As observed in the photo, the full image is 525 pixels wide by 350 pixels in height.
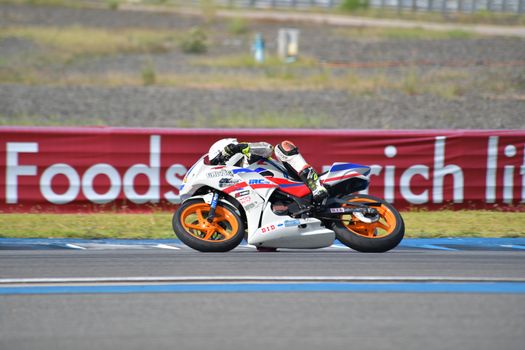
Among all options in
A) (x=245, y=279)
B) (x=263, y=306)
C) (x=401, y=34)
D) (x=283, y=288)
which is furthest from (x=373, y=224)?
(x=401, y=34)

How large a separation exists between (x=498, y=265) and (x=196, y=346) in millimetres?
4115

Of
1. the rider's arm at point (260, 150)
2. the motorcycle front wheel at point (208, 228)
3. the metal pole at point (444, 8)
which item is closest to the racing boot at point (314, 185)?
the rider's arm at point (260, 150)

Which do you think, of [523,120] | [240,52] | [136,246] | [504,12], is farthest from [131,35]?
[136,246]

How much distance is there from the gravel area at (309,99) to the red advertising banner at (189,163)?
766 cm

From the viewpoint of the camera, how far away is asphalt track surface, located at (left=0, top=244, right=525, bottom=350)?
20.7ft

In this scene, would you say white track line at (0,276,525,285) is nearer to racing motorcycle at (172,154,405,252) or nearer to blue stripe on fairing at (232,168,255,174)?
racing motorcycle at (172,154,405,252)

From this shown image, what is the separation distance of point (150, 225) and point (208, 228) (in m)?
2.98

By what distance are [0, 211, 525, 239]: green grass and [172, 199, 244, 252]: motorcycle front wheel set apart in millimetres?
2066

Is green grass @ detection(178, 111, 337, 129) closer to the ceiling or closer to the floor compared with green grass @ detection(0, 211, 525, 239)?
closer to the ceiling

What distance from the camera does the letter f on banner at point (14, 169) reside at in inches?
537

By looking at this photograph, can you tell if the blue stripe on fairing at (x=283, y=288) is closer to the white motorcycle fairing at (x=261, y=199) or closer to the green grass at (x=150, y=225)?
the white motorcycle fairing at (x=261, y=199)

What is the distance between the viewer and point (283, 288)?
786cm

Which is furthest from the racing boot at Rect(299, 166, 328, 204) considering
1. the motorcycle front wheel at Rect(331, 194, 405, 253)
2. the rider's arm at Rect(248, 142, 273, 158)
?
the rider's arm at Rect(248, 142, 273, 158)

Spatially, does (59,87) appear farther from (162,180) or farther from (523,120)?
(162,180)
